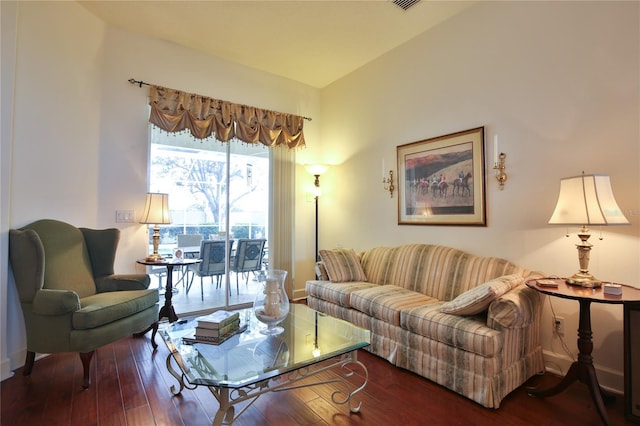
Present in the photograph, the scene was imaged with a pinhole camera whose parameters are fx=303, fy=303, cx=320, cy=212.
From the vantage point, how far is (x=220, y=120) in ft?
12.5

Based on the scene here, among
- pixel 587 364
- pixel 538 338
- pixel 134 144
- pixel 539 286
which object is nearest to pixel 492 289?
pixel 539 286

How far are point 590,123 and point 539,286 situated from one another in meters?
1.30

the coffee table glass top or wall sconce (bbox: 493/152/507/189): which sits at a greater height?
wall sconce (bbox: 493/152/507/189)

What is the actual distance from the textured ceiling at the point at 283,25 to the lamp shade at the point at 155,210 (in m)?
1.84

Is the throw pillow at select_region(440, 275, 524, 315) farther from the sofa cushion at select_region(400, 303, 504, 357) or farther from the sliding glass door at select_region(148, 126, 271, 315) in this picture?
the sliding glass door at select_region(148, 126, 271, 315)

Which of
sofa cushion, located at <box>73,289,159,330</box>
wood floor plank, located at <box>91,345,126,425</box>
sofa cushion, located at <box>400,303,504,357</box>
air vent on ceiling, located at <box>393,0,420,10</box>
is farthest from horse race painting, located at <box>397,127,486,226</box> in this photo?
wood floor plank, located at <box>91,345,126,425</box>

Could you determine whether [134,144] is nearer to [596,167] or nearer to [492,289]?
[492,289]

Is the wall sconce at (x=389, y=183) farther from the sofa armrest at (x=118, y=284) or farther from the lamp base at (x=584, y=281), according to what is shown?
the sofa armrest at (x=118, y=284)

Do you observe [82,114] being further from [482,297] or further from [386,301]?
[482,297]

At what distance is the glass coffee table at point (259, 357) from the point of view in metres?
1.44

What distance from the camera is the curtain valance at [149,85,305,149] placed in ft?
11.3

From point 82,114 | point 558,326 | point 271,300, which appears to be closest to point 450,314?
point 558,326

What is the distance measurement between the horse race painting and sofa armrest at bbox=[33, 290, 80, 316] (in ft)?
10.2

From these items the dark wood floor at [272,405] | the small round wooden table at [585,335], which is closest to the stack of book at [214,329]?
the dark wood floor at [272,405]
